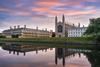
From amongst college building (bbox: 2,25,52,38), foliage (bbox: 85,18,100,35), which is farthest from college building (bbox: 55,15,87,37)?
foliage (bbox: 85,18,100,35)

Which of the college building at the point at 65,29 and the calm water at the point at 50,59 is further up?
the college building at the point at 65,29

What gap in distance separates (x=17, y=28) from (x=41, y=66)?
143692 mm

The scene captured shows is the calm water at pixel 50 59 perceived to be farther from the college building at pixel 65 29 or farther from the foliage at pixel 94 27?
the college building at pixel 65 29

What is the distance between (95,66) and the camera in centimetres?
2047

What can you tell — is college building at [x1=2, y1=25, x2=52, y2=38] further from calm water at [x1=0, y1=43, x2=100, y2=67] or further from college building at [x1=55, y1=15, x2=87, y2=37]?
calm water at [x1=0, y1=43, x2=100, y2=67]

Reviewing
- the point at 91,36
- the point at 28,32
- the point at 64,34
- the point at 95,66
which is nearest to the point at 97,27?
the point at 91,36

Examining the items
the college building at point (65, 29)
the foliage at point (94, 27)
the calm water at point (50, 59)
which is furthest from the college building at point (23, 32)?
the calm water at point (50, 59)

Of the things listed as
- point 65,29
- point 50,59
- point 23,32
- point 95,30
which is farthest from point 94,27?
point 23,32

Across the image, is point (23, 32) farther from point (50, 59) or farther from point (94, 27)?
point (50, 59)

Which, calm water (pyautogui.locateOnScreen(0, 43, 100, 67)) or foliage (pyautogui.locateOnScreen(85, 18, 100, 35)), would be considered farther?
foliage (pyautogui.locateOnScreen(85, 18, 100, 35))

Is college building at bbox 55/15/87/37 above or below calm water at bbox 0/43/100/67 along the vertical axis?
above

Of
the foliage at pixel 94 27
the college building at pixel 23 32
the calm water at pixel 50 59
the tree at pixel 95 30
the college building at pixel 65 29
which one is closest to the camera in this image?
the calm water at pixel 50 59

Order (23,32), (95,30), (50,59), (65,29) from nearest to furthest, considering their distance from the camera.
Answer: (50,59) < (95,30) < (65,29) < (23,32)

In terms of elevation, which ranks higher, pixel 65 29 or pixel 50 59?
pixel 65 29
